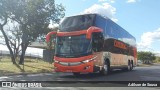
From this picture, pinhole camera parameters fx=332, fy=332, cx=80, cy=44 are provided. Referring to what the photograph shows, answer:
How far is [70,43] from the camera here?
20906 millimetres

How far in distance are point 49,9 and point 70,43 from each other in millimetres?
19848

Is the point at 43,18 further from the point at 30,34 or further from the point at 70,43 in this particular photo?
the point at 70,43

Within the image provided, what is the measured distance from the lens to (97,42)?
2125 centimetres

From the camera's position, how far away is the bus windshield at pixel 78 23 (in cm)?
2092

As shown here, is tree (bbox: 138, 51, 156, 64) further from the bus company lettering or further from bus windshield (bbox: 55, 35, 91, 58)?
bus windshield (bbox: 55, 35, 91, 58)

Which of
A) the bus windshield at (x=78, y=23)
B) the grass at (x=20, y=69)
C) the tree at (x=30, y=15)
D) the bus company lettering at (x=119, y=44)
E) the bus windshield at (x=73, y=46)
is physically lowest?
the grass at (x=20, y=69)

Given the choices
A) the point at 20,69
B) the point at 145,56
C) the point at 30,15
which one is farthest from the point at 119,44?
→ the point at 145,56

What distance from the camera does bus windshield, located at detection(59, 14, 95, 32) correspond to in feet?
68.7

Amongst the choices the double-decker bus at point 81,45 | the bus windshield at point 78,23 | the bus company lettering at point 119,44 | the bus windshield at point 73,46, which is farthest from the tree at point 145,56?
the bus windshield at point 73,46

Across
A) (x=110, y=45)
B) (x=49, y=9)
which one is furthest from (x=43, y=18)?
(x=110, y=45)

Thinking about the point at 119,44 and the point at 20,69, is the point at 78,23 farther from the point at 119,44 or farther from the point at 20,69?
the point at 20,69

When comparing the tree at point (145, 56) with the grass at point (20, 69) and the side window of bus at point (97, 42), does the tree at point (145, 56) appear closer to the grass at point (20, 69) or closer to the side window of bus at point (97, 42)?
the grass at point (20, 69)

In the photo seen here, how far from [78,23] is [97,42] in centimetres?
172

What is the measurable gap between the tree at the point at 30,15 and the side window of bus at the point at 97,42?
15988 millimetres
